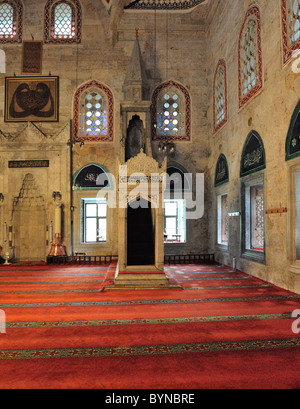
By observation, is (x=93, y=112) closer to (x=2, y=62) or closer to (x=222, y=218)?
(x=2, y=62)

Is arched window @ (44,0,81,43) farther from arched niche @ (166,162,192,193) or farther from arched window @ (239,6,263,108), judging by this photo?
arched window @ (239,6,263,108)

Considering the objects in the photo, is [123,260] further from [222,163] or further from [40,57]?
[40,57]

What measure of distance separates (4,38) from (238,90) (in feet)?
22.1

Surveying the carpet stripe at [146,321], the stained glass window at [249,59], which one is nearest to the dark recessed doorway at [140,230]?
the carpet stripe at [146,321]

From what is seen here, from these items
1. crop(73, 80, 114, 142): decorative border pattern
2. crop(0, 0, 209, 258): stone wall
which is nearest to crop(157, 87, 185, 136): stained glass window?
crop(0, 0, 209, 258): stone wall

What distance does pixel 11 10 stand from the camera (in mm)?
9188

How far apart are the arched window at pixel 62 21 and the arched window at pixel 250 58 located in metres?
4.84

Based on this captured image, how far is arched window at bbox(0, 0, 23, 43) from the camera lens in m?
9.06

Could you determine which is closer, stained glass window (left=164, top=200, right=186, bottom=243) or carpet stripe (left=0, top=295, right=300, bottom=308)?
carpet stripe (left=0, top=295, right=300, bottom=308)

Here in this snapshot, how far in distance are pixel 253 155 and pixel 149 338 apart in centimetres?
409

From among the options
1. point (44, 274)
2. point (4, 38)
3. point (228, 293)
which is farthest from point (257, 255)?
point (4, 38)

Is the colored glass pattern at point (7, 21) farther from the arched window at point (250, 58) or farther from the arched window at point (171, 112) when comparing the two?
the arched window at point (250, 58)

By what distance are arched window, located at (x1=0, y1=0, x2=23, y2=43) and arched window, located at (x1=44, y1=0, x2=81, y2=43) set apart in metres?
0.73

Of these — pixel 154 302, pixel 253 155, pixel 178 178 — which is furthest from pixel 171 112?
pixel 154 302
